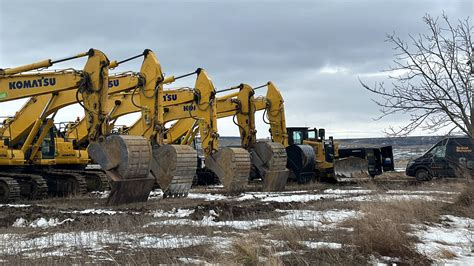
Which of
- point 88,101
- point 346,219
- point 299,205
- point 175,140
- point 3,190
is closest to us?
point 346,219

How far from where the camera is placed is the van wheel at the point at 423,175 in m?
25.7

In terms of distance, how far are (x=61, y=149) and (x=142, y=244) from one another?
14646 mm

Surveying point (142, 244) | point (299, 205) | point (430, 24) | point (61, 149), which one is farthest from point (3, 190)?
point (430, 24)

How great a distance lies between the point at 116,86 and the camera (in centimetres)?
1897

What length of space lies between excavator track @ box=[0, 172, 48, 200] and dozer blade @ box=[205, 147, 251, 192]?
576 centimetres

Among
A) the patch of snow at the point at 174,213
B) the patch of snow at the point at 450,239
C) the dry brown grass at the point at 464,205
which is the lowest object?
the patch of snow at the point at 450,239

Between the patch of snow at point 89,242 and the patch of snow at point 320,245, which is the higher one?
the patch of snow at point 89,242

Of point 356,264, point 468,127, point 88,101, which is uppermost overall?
point 88,101

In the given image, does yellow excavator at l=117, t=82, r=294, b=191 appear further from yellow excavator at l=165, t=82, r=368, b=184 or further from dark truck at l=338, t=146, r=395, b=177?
dark truck at l=338, t=146, r=395, b=177

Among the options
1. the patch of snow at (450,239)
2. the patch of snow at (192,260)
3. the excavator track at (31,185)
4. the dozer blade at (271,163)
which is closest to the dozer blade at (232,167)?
the dozer blade at (271,163)

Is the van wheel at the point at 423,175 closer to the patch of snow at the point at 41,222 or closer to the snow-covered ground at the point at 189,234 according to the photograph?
the snow-covered ground at the point at 189,234

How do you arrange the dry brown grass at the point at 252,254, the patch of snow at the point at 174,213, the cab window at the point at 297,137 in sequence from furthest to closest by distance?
the cab window at the point at 297,137 → the patch of snow at the point at 174,213 → the dry brown grass at the point at 252,254

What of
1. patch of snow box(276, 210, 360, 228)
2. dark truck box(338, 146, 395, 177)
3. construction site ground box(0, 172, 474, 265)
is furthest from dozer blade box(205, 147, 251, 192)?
dark truck box(338, 146, 395, 177)

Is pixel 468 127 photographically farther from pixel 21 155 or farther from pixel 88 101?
pixel 21 155
